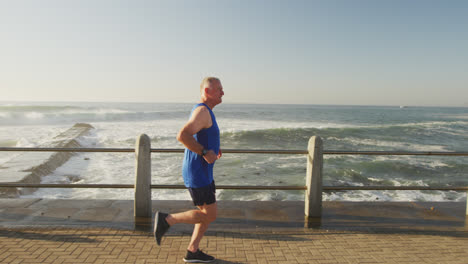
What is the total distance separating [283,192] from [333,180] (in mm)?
2971

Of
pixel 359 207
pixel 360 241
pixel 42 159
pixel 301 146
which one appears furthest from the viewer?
pixel 301 146

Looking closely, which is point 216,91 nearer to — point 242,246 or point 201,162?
point 201,162

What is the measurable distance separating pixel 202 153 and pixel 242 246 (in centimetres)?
152

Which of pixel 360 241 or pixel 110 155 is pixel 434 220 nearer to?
pixel 360 241

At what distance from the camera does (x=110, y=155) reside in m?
15.1

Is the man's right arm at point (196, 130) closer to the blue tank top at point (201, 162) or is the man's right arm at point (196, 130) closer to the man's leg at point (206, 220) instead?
the blue tank top at point (201, 162)

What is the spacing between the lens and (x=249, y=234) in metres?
3.84

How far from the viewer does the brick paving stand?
126 inches

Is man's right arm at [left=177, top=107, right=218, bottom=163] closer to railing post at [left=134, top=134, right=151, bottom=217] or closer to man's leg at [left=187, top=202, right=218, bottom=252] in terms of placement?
man's leg at [left=187, top=202, right=218, bottom=252]

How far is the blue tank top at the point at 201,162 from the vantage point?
276 cm

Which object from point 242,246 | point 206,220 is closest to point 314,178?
point 242,246

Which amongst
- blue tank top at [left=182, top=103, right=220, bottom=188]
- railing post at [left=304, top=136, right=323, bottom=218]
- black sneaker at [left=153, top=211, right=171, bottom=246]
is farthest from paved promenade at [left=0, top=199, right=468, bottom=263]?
blue tank top at [left=182, top=103, right=220, bottom=188]

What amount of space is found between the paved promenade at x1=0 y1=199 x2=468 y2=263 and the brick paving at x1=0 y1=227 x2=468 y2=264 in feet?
0.04

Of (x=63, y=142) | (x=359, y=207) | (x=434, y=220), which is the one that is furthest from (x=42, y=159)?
(x=434, y=220)
